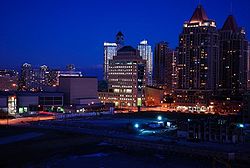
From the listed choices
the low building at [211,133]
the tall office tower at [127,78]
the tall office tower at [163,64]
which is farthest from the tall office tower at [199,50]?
the low building at [211,133]

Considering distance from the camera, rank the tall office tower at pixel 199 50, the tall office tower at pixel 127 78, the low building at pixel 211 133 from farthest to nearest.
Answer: the tall office tower at pixel 127 78 → the tall office tower at pixel 199 50 → the low building at pixel 211 133

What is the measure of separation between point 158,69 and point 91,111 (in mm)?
48247

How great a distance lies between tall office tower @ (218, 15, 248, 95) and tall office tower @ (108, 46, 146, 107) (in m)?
15.6

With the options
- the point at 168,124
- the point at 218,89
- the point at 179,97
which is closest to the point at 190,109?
the point at 179,97

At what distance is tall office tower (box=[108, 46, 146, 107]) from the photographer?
68.6 meters

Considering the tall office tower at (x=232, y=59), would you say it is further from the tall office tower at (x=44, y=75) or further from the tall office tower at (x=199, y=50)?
the tall office tower at (x=44, y=75)

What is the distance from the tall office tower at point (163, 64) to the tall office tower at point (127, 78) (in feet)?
82.2

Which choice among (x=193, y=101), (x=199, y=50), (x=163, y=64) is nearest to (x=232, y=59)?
(x=199, y=50)

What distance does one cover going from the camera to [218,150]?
26.6 metres

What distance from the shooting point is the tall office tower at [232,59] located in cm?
7388

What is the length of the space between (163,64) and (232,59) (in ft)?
93.2

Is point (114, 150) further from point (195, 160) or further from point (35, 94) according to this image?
point (35, 94)

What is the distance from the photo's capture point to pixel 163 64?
102 metres

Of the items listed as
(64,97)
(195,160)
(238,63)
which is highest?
(238,63)
